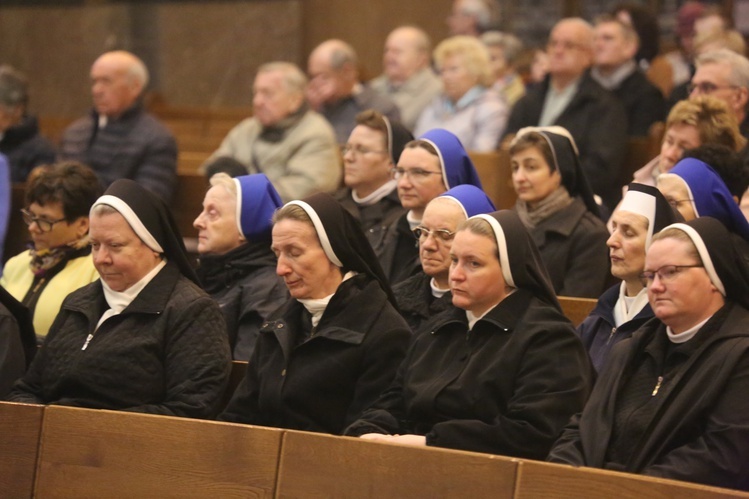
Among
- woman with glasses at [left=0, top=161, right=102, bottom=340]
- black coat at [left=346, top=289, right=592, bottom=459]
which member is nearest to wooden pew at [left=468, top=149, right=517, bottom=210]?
woman with glasses at [left=0, top=161, right=102, bottom=340]

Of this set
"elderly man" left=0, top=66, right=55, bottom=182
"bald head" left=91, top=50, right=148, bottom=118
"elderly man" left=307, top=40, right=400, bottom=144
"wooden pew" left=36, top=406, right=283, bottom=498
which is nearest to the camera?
"wooden pew" left=36, top=406, right=283, bottom=498

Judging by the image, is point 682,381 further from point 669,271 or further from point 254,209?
point 254,209

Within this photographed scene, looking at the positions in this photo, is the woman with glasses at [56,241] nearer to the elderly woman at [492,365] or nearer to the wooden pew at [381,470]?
the elderly woman at [492,365]

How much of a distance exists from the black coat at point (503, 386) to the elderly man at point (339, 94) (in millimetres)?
4737

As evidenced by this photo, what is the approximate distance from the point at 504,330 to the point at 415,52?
5.79m

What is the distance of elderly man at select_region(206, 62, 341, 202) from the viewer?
7812mm

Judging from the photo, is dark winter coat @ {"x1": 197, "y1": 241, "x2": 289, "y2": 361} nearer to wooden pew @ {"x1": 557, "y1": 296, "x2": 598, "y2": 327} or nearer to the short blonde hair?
wooden pew @ {"x1": 557, "y1": 296, "x2": 598, "y2": 327}

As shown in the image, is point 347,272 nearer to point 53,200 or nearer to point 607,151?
point 53,200

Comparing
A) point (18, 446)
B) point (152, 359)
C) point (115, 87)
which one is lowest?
point (18, 446)

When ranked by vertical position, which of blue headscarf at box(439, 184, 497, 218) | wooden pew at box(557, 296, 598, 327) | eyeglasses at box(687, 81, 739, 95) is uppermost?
eyeglasses at box(687, 81, 739, 95)

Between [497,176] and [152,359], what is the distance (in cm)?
360

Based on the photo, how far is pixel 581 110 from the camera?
7.95 m

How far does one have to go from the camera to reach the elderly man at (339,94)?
8.84 m

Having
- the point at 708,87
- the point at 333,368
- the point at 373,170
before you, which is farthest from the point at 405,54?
the point at 333,368
